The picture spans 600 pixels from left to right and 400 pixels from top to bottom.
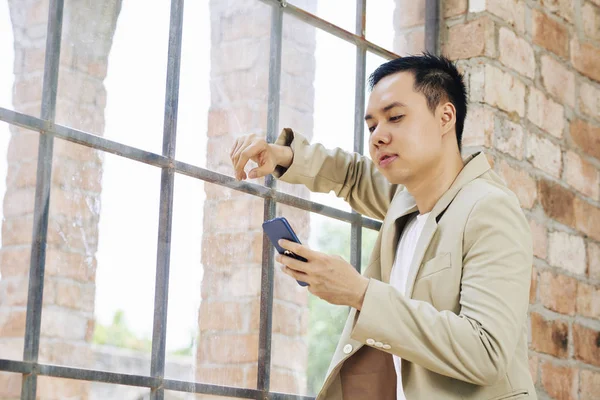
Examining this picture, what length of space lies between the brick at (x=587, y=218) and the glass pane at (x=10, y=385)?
1817mm

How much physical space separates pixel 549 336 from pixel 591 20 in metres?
1.10

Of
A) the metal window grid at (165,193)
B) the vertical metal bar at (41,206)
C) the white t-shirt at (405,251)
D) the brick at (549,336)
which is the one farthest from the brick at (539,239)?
the vertical metal bar at (41,206)

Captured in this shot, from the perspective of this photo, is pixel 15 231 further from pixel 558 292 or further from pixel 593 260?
pixel 593 260

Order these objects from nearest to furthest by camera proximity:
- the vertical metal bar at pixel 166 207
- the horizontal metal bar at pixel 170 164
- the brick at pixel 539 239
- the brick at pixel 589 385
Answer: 1. the horizontal metal bar at pixel 170 164
2. the vertical metal bar at pixel 166 207
3. the brick at pixel 539 239
4. the brick at pixel 589 385

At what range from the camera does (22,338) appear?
1544 mm

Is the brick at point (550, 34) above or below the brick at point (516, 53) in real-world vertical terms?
above

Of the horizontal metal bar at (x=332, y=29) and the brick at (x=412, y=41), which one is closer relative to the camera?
the horizontal metal bar at (x=332, y=29)

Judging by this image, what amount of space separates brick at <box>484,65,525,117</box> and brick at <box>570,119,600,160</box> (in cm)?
30

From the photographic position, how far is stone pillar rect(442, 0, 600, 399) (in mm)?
2496

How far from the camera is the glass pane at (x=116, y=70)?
170 cm

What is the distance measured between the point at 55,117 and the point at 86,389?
50 centimetres

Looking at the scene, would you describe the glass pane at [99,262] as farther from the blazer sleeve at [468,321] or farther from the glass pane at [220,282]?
the blazer sleeve at [468,321]

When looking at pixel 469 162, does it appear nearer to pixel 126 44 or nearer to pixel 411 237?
pixel 411 237

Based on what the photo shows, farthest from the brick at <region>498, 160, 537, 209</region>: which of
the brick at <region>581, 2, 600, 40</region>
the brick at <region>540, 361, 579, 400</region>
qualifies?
the brick at <region>581, 2, 600, 40</region>
